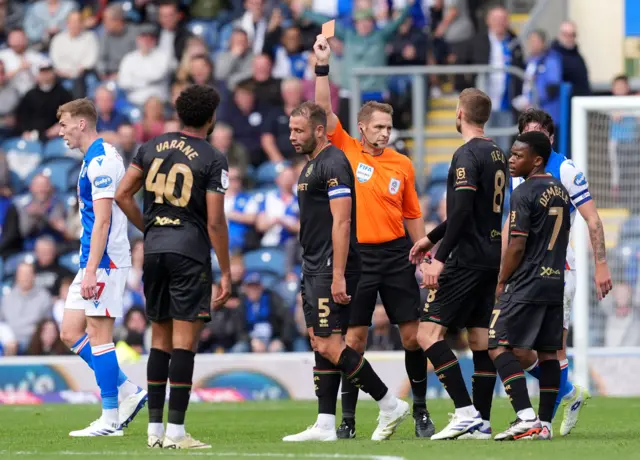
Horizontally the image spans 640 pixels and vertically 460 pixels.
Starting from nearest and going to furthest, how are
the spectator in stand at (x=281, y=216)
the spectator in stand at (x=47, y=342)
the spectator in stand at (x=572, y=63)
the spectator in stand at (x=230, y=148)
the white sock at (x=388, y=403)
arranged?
1. the white sock at (x=388, y=403)
2. the spectator in stand at (x=47, y=342)
3. the spectator in stand at (x=281, y=216)
4. the spectator in stand at (x=230, y=148)
5. the spectator in stand at (x=572, y=63)

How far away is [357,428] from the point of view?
10984mm

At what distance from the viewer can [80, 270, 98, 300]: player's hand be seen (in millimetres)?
9742

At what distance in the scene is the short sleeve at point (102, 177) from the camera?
32.7ft

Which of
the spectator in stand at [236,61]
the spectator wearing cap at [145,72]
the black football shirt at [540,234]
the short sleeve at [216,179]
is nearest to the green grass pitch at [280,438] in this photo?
the black football shirt at [540,234]

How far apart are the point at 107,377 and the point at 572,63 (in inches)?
408

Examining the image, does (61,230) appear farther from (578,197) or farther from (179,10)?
(578,197)

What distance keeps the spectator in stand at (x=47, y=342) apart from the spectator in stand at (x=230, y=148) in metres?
3.49

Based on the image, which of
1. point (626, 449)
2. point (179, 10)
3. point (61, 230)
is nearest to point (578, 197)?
point (626, 449)

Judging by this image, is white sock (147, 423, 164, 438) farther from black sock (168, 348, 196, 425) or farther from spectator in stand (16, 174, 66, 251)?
spectator in stand (16, 174, 66, 251)

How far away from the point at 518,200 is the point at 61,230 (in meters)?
10.5

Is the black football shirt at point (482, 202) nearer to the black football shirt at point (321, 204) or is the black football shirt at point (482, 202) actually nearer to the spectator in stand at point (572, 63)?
the black football shirt at point (321, 204)

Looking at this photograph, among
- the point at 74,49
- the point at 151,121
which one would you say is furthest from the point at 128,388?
the point at 74,49

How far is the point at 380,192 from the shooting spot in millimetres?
10188

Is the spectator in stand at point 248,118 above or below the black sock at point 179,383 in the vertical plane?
above
